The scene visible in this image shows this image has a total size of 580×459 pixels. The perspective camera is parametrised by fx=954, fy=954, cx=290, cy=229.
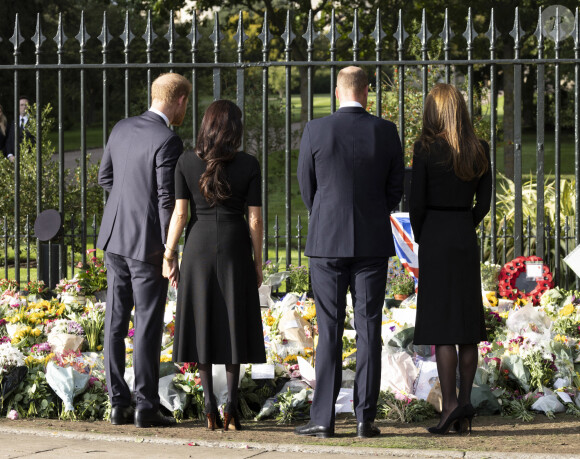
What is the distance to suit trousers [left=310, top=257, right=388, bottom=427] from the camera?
4.87m

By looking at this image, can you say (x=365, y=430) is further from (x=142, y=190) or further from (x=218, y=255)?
(x=142, y=190)

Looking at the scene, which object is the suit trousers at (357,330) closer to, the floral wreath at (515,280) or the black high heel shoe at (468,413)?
the black high heel shoe at (468,413)

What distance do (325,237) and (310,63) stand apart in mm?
2861

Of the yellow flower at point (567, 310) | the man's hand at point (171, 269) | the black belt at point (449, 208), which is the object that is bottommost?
the yellow flower at point (567, 310)

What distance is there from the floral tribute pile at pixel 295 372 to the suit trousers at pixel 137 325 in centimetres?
22

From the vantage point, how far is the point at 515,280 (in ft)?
25.3

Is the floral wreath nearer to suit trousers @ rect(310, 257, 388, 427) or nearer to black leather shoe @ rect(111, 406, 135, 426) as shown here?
suit trousers @ rect(310, 257, 388, 427)

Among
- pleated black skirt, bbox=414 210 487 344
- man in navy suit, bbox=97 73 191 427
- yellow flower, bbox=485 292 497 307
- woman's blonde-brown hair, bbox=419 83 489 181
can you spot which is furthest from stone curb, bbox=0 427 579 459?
yellow flower, bbox=485 292 497 307

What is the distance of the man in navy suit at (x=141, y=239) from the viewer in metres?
5.14

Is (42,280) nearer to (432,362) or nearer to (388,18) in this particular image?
(432,362)

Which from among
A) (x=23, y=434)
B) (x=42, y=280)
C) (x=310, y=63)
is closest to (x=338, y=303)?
(x=23, y=434)

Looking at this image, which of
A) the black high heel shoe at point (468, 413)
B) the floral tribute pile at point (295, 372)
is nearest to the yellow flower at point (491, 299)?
the floral tribute pile at point (295, 372)

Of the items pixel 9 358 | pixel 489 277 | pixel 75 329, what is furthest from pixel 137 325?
pixel 489 277

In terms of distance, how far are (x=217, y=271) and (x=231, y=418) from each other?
30.6 inches
